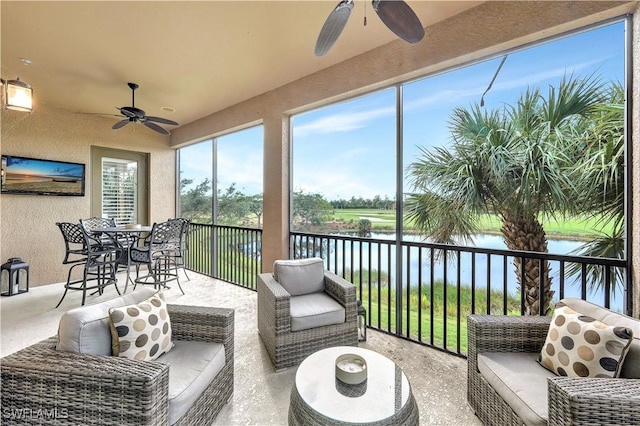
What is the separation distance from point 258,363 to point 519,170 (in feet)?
8.38

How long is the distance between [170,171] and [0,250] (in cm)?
276

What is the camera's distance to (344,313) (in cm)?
228

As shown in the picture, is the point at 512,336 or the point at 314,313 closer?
the point at 512,336

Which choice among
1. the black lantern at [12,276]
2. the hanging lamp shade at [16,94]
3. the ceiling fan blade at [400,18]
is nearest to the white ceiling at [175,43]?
the hanging lamp shade at [16,94]

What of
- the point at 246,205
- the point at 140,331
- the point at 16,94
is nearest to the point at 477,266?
the point at 140,331

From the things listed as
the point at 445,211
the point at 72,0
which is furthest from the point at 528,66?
the point at 72,0

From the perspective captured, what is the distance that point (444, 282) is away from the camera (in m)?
2.60

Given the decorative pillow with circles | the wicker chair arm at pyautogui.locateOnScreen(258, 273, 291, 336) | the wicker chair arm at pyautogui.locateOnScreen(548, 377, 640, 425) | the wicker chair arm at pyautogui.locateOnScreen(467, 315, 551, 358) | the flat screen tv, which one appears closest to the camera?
the wicker chair arm at pyautogui.locateOnScreen(548, 377, 640, 425)

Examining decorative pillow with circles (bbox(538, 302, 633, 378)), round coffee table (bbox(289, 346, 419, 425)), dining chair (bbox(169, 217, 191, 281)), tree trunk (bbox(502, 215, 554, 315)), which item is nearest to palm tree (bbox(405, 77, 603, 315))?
tree trunk (bbox(502, 215, 554, 315))

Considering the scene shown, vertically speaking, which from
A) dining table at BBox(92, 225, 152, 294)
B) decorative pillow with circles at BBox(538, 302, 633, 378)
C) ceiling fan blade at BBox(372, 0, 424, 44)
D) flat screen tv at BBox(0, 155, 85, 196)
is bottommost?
decorative pillow with circles at BBox(538, 302, 633, 378)

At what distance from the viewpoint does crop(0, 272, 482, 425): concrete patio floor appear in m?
1.72

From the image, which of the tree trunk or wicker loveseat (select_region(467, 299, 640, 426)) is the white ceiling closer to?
the tree trunk

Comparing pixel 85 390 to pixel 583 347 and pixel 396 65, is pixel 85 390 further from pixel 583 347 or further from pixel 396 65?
pixel 396 65

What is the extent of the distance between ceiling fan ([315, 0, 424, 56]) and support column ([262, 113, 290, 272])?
2051 mm
